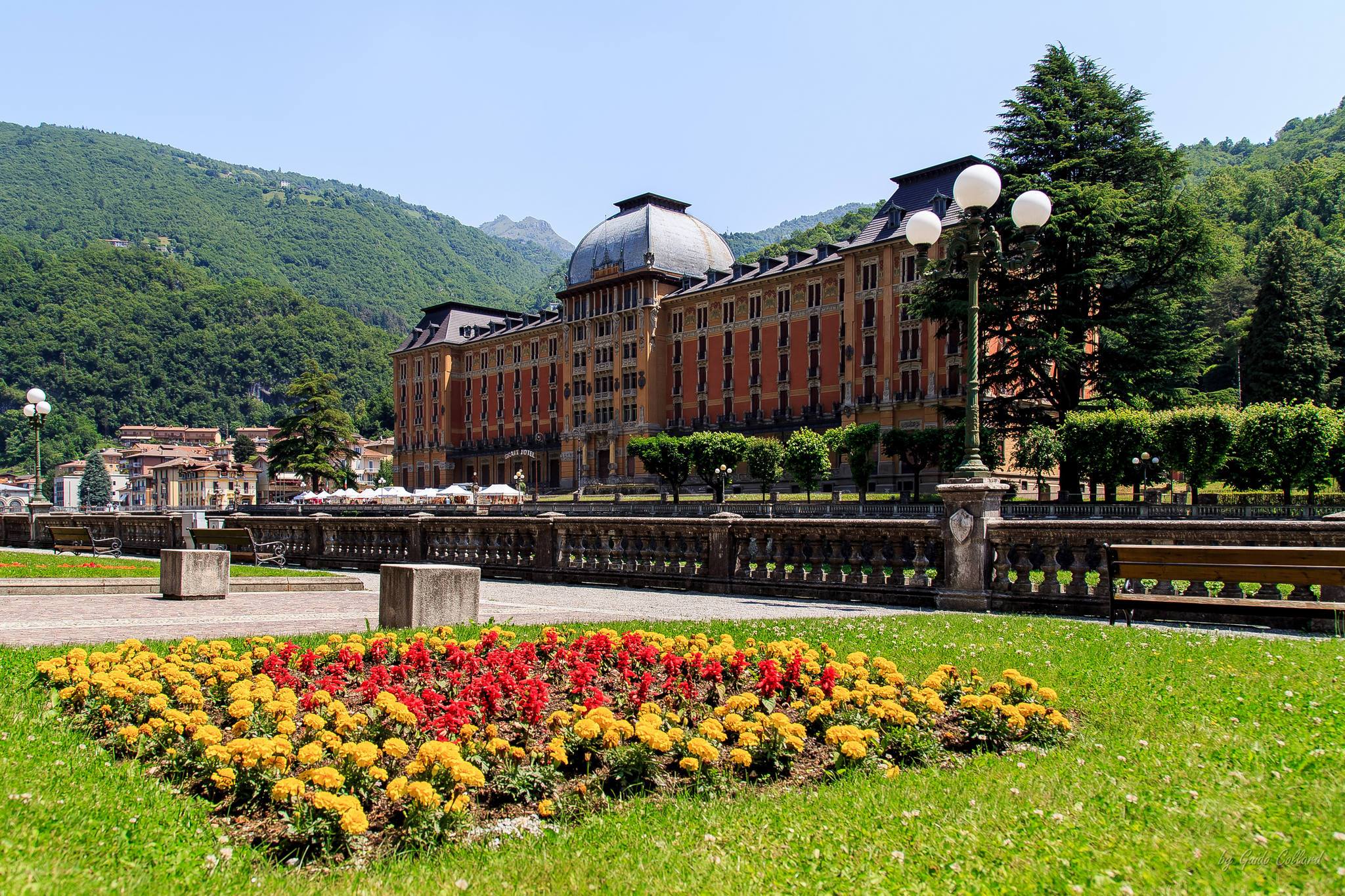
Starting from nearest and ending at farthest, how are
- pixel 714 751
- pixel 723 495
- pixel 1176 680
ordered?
1. pixel 714 751
2. pixel 1176 680
3. pixel 723 495

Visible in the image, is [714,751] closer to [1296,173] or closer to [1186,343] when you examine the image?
[1186,343]

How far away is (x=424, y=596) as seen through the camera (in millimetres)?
10453

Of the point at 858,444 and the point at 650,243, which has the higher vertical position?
the point at 650,243

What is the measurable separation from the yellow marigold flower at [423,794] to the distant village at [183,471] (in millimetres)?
110321

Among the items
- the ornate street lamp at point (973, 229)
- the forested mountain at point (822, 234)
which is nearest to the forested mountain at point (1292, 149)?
the forested mountain at point (822, 234)

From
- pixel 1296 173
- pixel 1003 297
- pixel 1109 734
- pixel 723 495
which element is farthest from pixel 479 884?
pixel 1296 173

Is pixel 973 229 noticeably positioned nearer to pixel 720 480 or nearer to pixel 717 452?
pixel 717 452

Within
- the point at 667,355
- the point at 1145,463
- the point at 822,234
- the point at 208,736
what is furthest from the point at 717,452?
the point at 208,736

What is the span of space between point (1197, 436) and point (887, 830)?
41336mm

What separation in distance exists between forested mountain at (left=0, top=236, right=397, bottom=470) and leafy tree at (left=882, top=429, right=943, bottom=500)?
135 meters

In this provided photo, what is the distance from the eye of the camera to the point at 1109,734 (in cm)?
566

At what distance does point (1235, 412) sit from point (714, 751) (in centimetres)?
4186

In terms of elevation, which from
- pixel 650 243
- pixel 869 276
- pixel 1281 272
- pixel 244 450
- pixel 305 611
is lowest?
pixel 305 611

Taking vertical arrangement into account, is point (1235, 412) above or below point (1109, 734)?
above
